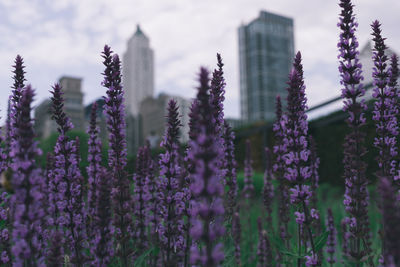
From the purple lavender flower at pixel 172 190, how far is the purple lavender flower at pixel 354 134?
1.76 meters

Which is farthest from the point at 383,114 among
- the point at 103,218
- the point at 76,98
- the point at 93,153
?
the point at 76,98

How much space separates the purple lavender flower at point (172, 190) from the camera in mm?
3541

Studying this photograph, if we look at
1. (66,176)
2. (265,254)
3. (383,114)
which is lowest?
(265,254)

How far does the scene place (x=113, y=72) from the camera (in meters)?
4.21

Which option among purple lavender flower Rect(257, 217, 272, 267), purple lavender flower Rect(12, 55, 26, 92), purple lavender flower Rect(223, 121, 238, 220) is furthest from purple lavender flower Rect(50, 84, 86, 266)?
purple lavender flower Rect(257, 217, 272, 267)

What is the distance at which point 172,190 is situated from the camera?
3.75 metres

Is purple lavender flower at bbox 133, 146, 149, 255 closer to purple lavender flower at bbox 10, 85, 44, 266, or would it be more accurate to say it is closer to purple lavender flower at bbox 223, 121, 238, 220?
purple lavender flower at bbox 223, 121, 238, 220

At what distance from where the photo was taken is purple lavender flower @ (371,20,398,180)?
151 inches

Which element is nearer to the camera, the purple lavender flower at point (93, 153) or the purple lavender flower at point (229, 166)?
the purple lavender flower at point (93, 153)

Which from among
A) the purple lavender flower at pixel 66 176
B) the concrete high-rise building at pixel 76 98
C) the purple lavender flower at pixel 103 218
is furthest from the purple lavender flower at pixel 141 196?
the concrete high-rise building at pixel 76 98

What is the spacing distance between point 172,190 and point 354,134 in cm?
194

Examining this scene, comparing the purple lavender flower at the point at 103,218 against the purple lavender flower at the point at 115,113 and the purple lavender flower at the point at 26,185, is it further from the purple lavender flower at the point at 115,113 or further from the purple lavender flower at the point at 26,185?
the purple lavender flower at the point at 115,113

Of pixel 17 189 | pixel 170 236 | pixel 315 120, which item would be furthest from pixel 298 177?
pixel 315 120

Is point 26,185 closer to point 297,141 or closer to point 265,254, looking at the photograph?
point 297,141
